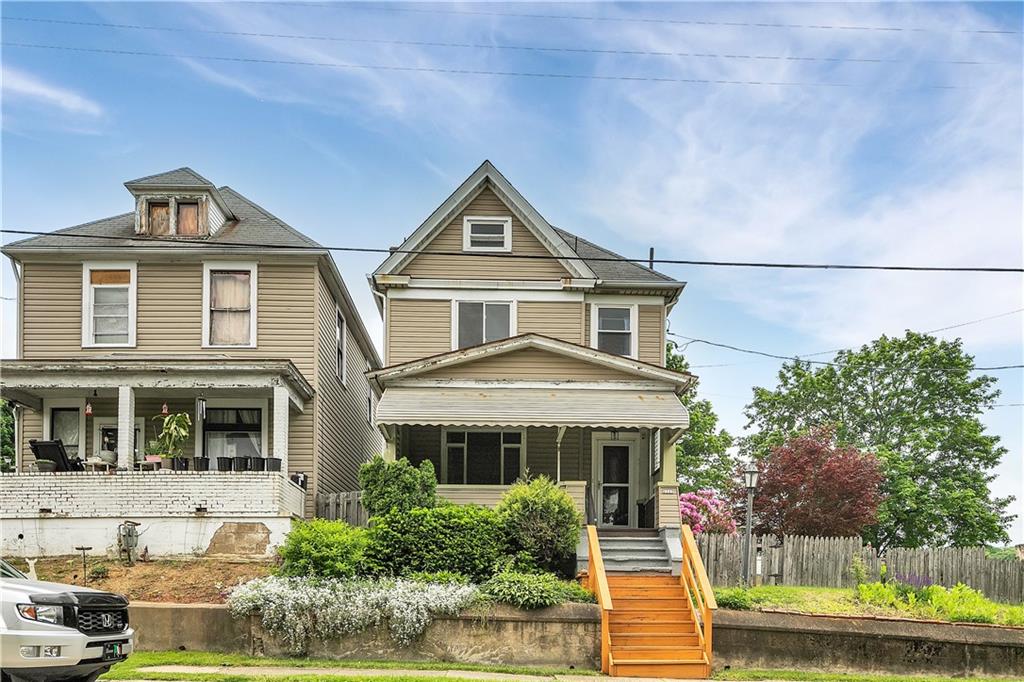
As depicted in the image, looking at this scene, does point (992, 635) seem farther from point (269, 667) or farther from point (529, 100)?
point (529, 100)

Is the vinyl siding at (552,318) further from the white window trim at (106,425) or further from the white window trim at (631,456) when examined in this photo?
the white window trim at (106,425)

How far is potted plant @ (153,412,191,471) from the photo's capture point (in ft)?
77.3

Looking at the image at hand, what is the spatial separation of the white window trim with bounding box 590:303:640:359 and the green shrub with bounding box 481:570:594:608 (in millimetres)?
9503

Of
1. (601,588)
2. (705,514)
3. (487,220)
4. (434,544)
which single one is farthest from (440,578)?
(705,514)

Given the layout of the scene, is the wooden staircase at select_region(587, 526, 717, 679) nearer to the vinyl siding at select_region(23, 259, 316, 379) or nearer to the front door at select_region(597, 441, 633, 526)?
the front door at select_region(597, 441, 633, 526)

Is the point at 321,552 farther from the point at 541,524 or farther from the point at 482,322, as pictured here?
the point at 482,322

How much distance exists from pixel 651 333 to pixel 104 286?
41.5ft

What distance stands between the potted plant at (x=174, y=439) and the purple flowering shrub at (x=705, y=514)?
479 inches

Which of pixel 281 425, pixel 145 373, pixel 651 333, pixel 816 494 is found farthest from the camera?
pixel 816 494

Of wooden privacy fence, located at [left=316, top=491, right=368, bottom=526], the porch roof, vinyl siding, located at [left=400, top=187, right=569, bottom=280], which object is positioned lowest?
wooden privacy fence, located at [left=316, top=491, right=368, bottom=526]

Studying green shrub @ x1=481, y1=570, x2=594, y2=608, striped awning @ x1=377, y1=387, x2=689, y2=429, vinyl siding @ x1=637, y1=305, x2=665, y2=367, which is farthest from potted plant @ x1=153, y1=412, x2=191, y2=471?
vinyl siding @ x1=637, y1=305, x2=665, y2=367

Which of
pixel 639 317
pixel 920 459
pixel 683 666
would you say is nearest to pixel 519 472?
pixel 639 317

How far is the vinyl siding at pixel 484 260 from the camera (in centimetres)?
2723

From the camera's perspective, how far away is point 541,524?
68.2ft
